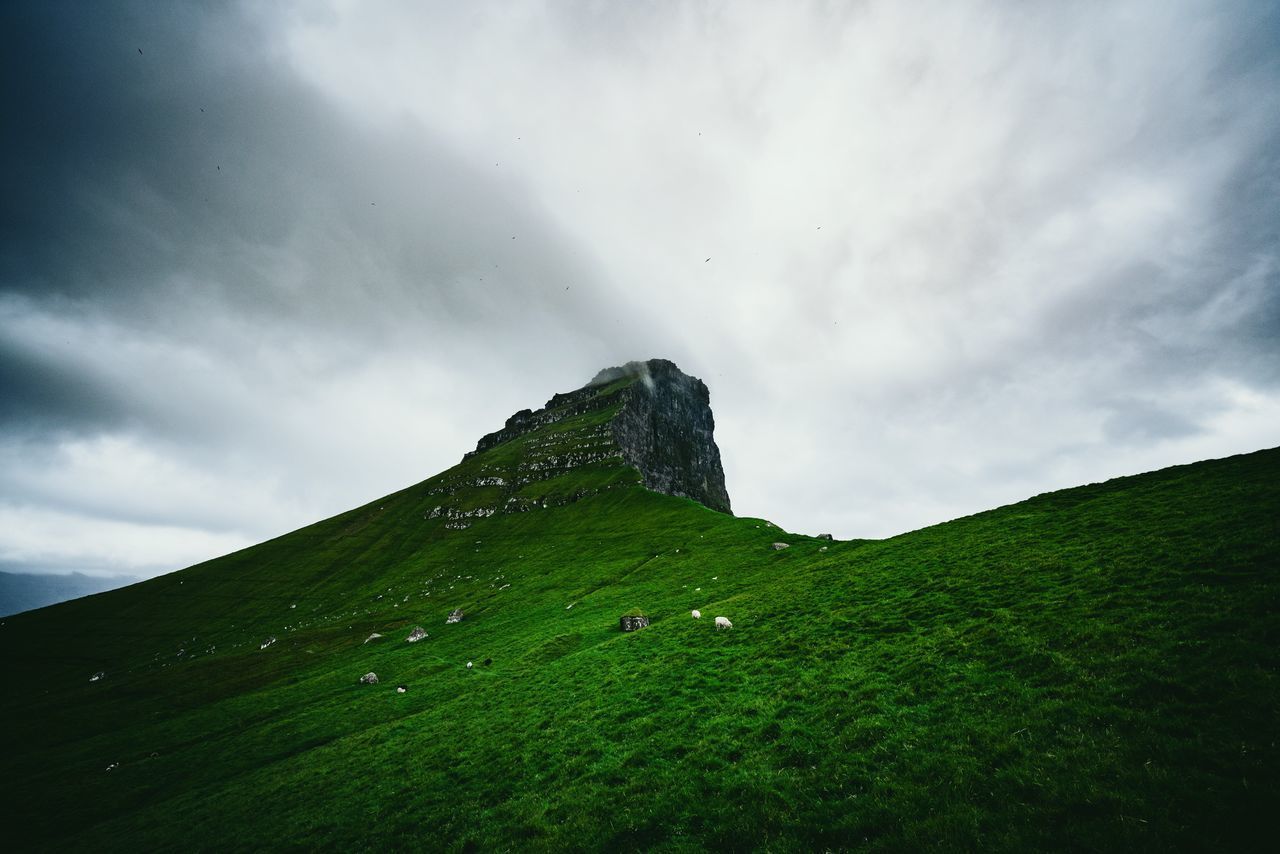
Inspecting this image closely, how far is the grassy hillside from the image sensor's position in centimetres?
1205

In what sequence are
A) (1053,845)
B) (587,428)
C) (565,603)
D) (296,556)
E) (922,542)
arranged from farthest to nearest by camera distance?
1. (587,428)
2. (296,556)
3. (565,603)
4. (922,542)
5. (1053,845)

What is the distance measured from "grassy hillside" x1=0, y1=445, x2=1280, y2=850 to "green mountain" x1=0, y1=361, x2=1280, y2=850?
119 millimetres

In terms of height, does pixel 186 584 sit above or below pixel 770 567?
above

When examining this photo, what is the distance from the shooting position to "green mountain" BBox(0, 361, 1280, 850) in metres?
12.1

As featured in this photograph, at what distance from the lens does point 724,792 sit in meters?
15.2

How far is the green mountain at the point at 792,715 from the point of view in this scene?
39.5 feet

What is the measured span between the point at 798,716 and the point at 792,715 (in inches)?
11.6

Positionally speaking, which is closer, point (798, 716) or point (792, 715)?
point (798, 716)

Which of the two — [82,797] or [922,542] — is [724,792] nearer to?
[922,542]

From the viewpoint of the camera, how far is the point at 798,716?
18766mm

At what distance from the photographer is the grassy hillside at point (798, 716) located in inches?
474

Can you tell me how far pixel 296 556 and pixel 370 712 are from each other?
494ft

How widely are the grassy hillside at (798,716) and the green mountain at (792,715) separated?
0.39 feet

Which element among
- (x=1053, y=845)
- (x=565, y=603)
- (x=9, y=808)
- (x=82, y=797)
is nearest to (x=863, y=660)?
(x=1053, y=845)
